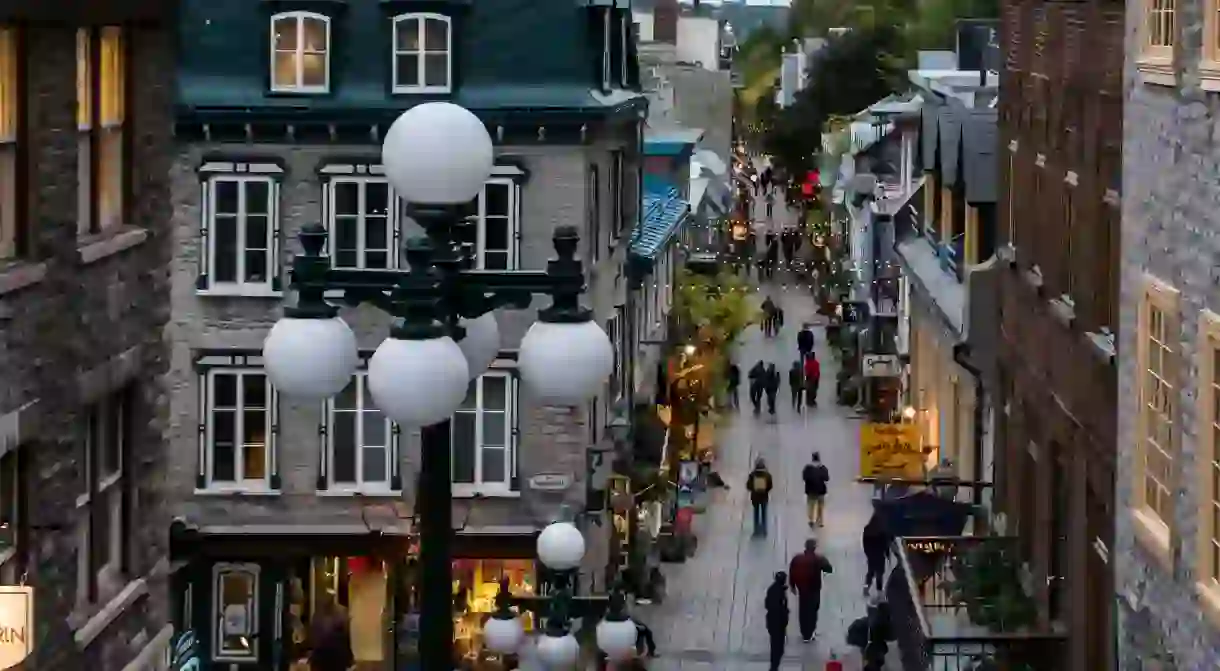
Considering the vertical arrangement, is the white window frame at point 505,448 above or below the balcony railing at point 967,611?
above

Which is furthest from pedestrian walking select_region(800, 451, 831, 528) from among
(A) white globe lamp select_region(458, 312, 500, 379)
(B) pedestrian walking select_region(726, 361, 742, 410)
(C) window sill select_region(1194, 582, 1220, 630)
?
(A) white globe lamp select_region(458, 312, 500, 379)

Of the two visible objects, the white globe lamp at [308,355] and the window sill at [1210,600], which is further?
the window sill at [1210,600]

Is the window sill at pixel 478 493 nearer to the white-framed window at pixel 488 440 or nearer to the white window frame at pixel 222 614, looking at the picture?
the white-framed window at pixel 488 440

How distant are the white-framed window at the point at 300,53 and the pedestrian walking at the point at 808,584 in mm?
8827

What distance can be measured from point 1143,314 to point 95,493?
303 inches

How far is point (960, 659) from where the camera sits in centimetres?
2108

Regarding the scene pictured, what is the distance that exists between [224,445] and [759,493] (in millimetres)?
10308

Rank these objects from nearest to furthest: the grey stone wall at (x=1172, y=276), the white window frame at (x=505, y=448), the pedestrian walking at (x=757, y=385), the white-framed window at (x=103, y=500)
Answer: the grey stone wall at (x=1172, y=276)
the white-framed window at (x=103, y=500)
the white window frame at (x=505, y=448)
the pedestrian walking at (x=757, y=385)

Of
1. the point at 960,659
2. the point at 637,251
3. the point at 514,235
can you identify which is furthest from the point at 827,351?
the point at 960,659

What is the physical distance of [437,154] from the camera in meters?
8.47

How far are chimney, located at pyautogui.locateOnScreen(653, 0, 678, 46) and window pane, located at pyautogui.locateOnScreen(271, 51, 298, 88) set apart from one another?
202 ft

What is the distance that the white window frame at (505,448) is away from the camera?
27.5 metres

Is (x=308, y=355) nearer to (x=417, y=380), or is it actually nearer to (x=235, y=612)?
(x=417, y=380)

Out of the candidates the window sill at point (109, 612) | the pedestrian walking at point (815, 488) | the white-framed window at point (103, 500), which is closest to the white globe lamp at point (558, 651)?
the window sill at point (109, 612)
